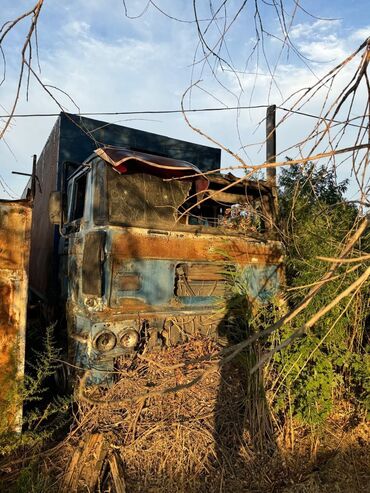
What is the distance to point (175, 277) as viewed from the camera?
144 inches


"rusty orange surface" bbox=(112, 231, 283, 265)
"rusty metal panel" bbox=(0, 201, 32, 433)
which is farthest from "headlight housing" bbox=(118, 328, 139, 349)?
"rusty metal panel" bbox=(0, 201, 32, 433)

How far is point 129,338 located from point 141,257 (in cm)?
70

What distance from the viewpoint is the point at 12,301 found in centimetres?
300

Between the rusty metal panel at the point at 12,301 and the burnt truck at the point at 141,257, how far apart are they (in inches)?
19.8

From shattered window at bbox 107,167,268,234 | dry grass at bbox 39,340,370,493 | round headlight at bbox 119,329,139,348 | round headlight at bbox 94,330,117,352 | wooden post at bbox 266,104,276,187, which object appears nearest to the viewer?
wooden post at bbox 266,104,276,187

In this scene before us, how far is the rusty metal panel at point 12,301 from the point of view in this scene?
9.47ft

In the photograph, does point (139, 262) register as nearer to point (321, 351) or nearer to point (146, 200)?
point (146, 200)

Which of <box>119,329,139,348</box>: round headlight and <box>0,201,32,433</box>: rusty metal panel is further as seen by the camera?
<box>119,329,139,348</box>: round headlight

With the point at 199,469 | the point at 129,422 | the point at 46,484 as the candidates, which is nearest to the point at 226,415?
the point at 199,469

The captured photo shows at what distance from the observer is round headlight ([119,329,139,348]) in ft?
10.8

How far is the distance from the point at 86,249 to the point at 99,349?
0.84 meters

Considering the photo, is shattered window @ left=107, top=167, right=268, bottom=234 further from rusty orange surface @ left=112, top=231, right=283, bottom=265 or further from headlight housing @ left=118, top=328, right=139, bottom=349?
headlight housing @ left=118, top=328, right=139, bottom=349

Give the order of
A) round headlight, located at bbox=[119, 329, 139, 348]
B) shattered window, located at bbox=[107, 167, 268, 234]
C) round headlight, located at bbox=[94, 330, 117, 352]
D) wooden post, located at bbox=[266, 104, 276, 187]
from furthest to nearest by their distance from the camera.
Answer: shattered window, located at bbox=[107, 167, 268, 234]
round headlight, located at bbox=[119, 329, 139, 348]
round headlight, located at bbox=[94, 330, 117, 352]
wooden post, located at bbox=[266, 104, 276, 187]

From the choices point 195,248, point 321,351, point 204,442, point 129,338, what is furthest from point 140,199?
point 321,351
